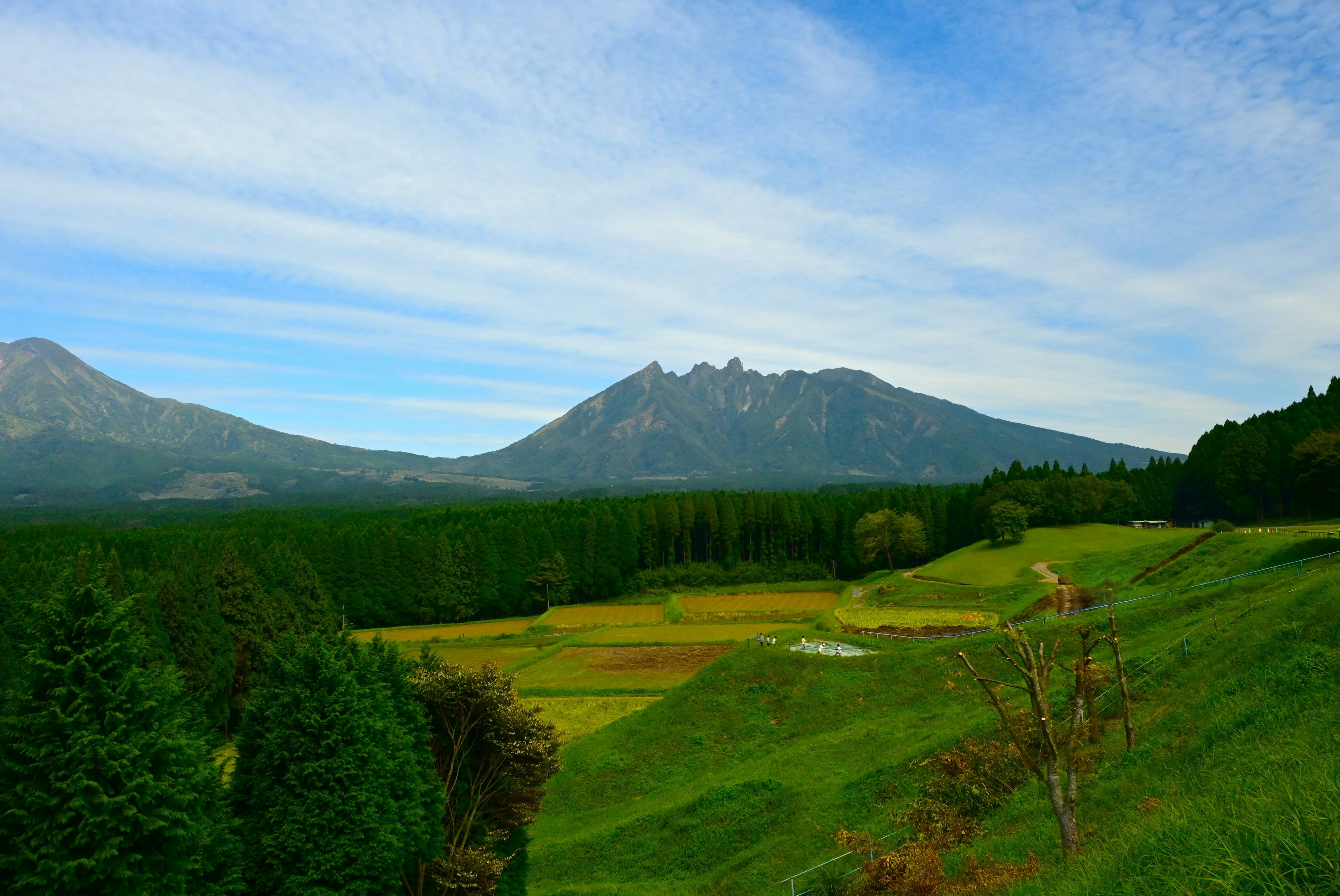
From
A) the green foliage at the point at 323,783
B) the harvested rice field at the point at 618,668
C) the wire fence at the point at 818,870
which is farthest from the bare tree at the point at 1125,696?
the harvested rice field at the point at 618,668

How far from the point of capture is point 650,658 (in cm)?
6225

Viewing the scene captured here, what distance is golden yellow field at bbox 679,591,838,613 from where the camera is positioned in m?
87.2

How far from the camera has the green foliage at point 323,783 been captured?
18.8 meters

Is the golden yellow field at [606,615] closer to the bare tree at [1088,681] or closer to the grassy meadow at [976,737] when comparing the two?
the grassy meadow at [976,737]

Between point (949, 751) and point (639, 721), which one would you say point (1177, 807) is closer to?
point (949, 751)

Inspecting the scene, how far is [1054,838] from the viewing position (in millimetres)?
15922

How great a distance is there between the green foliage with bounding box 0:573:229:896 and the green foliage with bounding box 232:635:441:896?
1.99 m

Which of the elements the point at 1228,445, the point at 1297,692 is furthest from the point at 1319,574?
the point at 1228,445

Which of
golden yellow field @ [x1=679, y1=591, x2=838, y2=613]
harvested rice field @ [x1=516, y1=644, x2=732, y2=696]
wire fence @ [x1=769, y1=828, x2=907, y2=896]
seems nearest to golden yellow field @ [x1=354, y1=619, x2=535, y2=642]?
harvested rice field @ [x1=516, y1=644, x2=732, y2=696]

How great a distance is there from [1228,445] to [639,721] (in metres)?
83.0

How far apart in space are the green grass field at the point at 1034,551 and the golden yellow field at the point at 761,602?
1238 centimetres

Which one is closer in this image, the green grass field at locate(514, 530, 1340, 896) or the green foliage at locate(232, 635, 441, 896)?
the green grass field at locate(514, 530, 1340, 896)

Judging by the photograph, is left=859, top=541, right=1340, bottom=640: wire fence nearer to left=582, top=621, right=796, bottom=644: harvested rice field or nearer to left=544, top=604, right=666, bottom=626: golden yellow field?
left=582, top=621, right=796, bottom=644: harvested rice field

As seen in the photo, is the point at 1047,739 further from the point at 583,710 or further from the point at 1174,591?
the point at 583,710
